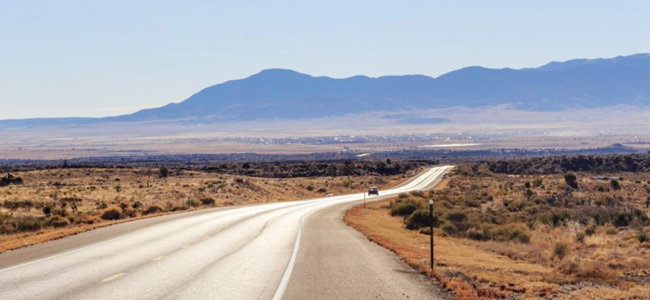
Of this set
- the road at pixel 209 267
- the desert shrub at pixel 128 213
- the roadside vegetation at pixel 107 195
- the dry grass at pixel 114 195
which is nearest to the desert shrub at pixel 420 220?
the road at pixel 209 267

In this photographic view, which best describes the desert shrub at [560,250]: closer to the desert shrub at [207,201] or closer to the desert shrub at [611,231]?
the desert shrub at [611,231]

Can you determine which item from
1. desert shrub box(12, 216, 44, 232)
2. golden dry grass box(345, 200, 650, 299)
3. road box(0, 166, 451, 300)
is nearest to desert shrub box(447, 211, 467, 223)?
road box(0, 166, 451, 300)

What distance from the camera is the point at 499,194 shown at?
5984 centimetres

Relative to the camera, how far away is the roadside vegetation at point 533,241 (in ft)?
51.5

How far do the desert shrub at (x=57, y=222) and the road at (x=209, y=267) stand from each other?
5058mm

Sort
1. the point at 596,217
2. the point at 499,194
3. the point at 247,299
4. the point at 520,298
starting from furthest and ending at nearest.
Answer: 1. the point at 499,194
2. the point at 596,217
3. the point at 520,298
4. the point at 247,299

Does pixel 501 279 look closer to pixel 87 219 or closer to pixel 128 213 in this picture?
pixel 87 219

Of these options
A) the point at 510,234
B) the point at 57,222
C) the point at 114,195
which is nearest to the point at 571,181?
the point at 510,234

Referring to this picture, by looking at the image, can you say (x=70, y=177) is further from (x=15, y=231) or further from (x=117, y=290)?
(x=117, y=290)

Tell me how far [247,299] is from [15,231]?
1970 cm

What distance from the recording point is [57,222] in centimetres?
3189

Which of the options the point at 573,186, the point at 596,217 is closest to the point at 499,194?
the point at 573,186

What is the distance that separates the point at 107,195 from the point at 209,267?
38726mm

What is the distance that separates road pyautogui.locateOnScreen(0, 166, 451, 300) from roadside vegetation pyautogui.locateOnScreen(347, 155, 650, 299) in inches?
59.0
